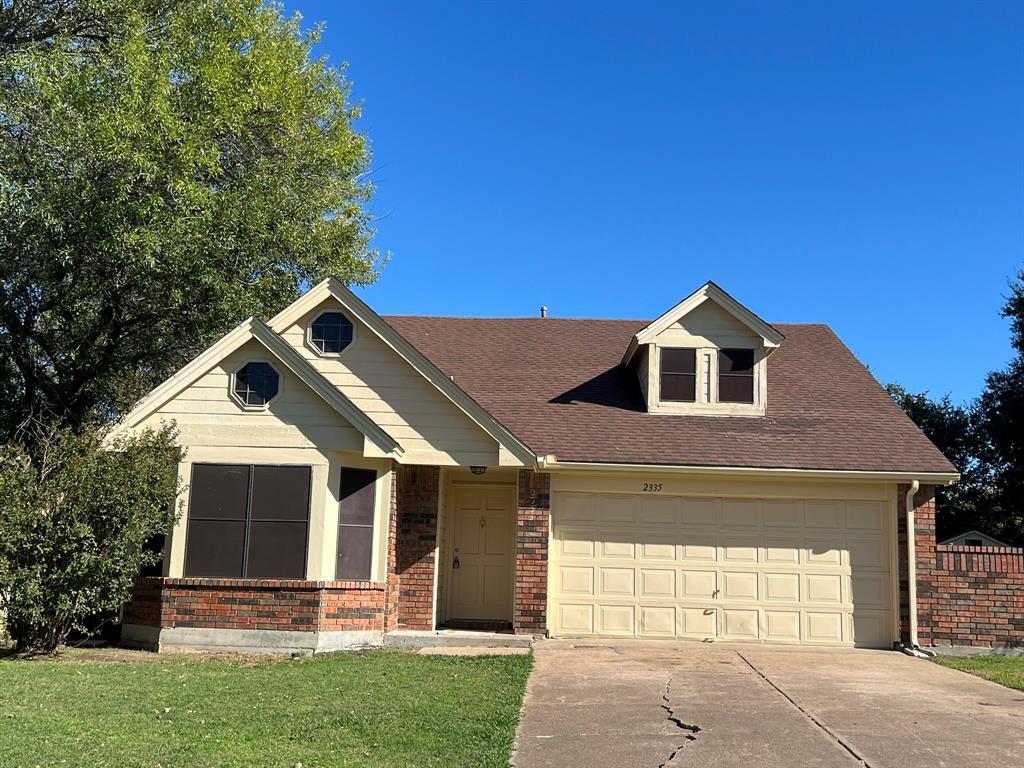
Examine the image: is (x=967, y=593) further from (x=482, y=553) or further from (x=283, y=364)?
(x=283, y=364)

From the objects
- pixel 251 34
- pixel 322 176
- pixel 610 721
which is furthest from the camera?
pixel 322 176

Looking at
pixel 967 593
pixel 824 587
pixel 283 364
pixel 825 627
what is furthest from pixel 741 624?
pixel 283 364

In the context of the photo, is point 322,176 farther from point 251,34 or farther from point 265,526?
point 265,526

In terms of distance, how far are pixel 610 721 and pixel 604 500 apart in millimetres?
6099

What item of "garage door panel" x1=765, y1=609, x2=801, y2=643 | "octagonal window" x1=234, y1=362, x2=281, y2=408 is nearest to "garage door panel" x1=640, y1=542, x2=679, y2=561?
"garage door panel" x1=765, y1=609, x2=801, y2=643

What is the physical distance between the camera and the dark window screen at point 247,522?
1161cm

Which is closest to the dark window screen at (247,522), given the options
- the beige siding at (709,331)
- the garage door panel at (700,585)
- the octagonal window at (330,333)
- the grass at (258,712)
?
the grass at (258,712)

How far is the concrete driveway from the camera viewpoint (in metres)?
6.36

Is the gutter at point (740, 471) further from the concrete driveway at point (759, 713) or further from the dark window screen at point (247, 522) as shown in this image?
the dark window screen at point (247, 522)

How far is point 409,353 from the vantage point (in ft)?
42.2

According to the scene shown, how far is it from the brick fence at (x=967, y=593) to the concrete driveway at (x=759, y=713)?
138 centimetres

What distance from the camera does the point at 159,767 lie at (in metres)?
5.69

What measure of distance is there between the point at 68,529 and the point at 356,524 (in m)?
3.53

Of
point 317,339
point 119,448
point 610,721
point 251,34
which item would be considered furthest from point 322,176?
point 610,721
